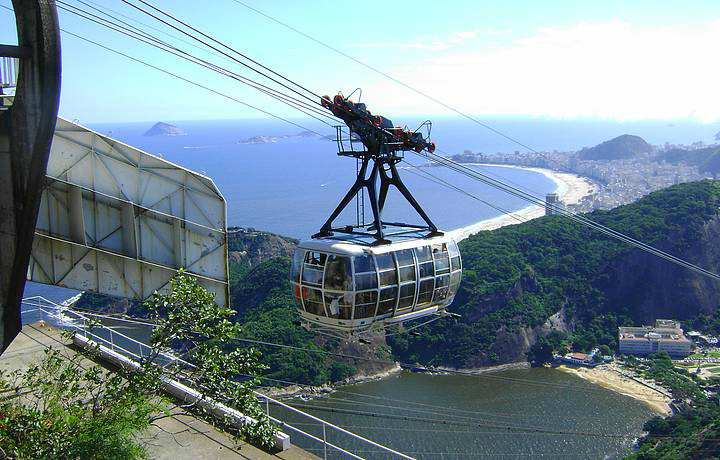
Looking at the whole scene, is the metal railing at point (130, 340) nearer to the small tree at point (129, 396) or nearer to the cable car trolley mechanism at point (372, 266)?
the small tree at point (129, 396)

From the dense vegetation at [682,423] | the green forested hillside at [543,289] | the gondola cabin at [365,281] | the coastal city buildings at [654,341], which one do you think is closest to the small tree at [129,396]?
the gondola cabin at [365,281]

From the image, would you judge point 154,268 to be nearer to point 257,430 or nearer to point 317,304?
point 317,304

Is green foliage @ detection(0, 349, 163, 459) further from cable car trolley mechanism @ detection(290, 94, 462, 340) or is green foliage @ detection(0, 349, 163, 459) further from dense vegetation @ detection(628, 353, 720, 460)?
dense vegetation @ detection(628, 353, 720, 460)

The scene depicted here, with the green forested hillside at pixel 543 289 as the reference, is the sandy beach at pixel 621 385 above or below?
below

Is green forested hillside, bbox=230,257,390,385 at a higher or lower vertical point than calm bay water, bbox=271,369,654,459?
higher

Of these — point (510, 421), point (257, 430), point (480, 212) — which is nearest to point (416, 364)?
point (510, 421)

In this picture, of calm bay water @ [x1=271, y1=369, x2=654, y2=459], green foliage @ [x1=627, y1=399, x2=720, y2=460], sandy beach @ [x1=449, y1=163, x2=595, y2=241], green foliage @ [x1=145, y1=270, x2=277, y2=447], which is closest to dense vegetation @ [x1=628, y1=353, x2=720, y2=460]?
green foliage @ [x1=627, y1=399, x2=720, y2=460]
